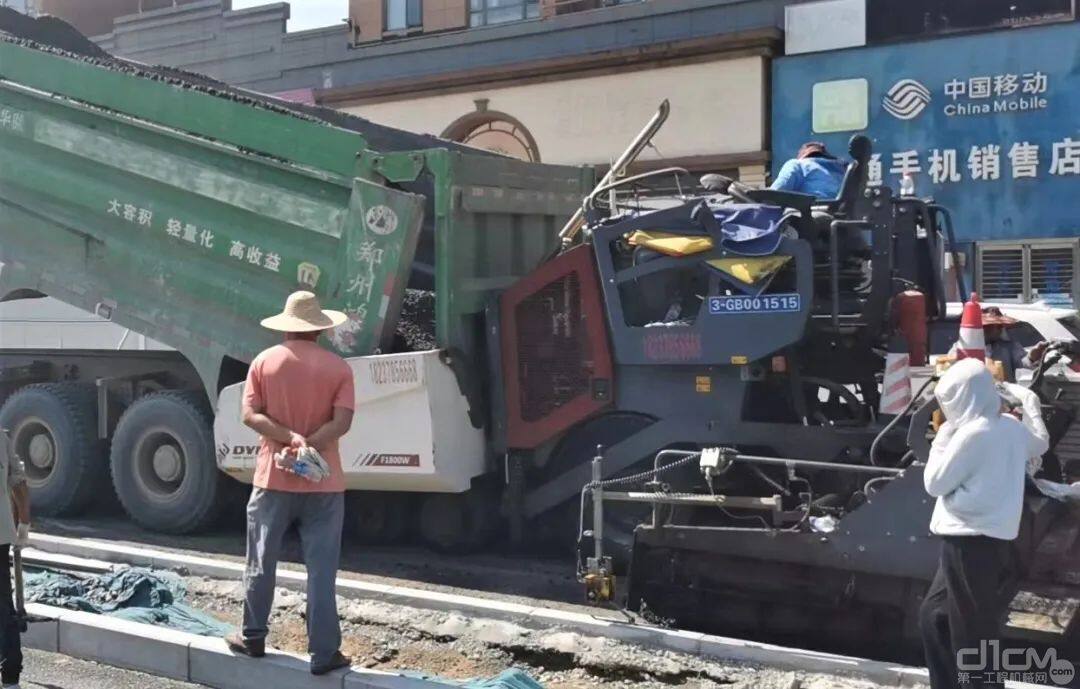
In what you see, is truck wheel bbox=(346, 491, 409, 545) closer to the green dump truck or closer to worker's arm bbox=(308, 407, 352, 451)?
the green dump truck

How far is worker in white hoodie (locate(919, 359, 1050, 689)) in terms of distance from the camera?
13.8 ft

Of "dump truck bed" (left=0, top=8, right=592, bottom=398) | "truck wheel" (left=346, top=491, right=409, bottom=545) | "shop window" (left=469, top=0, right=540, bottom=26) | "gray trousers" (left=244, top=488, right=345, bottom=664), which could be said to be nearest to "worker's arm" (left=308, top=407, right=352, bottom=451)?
"gray trousers" (left=244, top=488, right=345, bottom=664)

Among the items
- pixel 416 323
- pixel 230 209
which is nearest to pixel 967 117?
pixel 416 323

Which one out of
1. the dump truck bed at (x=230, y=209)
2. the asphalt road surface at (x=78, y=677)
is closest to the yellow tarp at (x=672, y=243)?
the dump truck bed at (x=230, y=209)

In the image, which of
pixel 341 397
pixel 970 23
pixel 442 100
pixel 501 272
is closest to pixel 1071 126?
pixel 970 23

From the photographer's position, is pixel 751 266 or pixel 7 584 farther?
pixel 751 266

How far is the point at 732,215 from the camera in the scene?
605 cm

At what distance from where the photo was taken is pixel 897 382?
584 centimetres

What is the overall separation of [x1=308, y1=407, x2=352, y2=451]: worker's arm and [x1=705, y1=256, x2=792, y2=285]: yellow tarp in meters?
2.07

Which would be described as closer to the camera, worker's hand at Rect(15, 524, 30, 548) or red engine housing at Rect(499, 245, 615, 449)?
worker's hand at Rect(15, 524, 30, 548)

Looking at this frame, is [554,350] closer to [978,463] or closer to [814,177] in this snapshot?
[814,177]

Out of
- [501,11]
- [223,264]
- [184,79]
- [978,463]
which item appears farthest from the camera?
[501,11]

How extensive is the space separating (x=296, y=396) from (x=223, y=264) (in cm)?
280

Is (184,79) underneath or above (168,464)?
above
